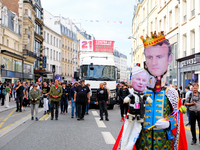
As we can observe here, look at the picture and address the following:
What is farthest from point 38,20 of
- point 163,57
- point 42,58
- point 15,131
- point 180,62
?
point 163,57

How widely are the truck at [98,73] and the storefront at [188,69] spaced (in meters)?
6.34

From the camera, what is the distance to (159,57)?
4414 millimetres

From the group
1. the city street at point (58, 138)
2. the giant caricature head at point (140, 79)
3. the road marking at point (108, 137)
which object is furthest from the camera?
the road marking at point (108, 137)

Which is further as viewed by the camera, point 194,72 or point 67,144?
point 194,72

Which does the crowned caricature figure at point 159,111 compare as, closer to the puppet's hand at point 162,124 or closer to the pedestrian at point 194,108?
the puppet's hand at point 162,124

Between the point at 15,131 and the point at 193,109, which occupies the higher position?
the point at 193,109

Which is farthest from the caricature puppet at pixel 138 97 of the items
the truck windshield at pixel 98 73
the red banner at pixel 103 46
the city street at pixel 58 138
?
the red banner at pixel 103 46

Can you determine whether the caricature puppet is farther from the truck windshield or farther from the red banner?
the red banner

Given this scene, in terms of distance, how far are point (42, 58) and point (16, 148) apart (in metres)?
51.3

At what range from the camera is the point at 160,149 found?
169 inches

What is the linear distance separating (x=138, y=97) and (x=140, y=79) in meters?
0.27

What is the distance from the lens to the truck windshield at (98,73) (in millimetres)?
19953

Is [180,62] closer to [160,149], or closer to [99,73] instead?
[99,73]

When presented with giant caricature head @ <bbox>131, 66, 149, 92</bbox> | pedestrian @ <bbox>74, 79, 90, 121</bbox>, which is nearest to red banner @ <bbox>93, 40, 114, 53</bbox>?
pedestrian @ <bbox>74, 79, 90, 121</bbox>
